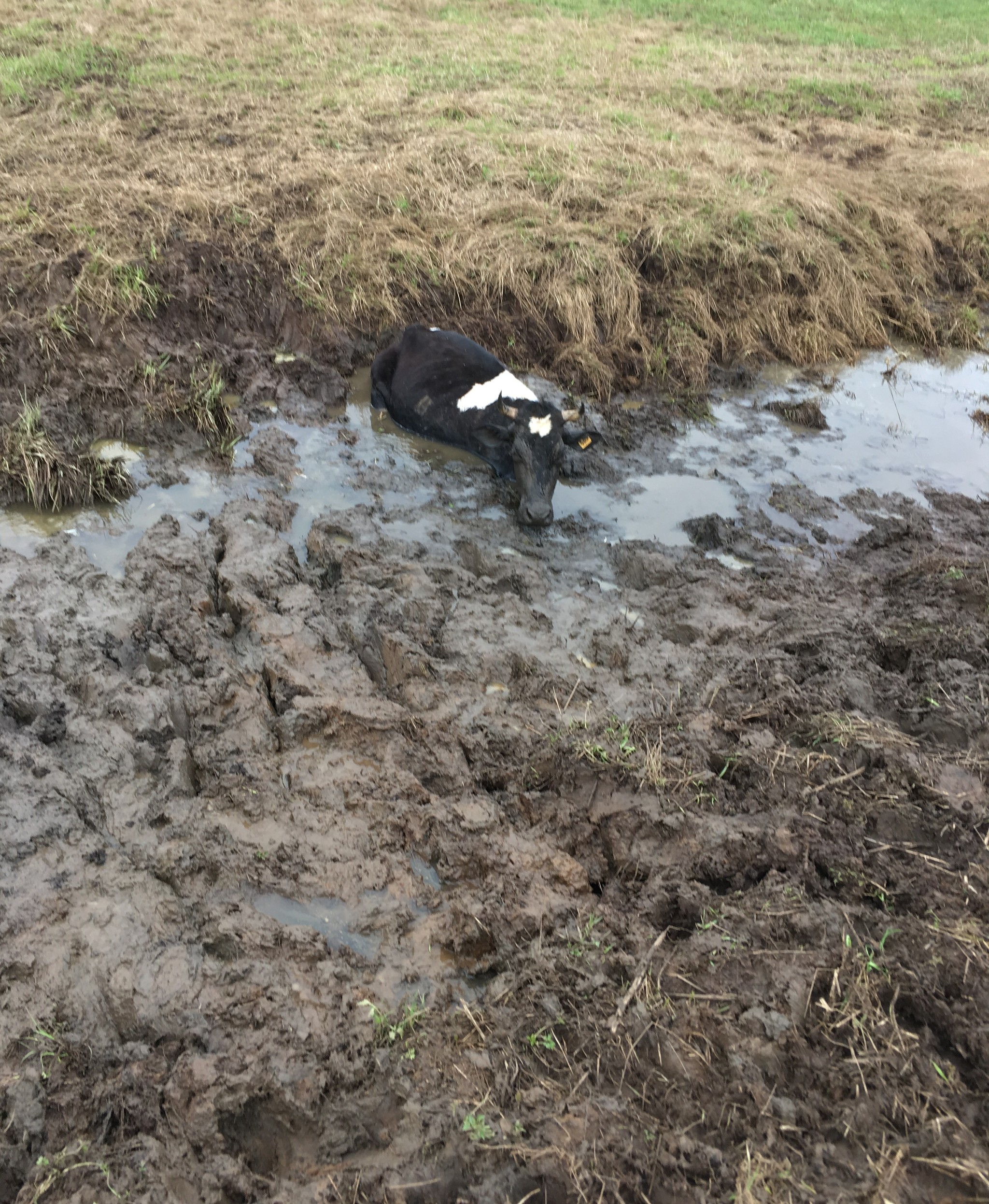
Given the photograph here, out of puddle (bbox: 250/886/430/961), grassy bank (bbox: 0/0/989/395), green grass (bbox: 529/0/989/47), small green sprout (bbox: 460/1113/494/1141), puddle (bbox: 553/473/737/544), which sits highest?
green grass (bbox: 529/0/989/47)

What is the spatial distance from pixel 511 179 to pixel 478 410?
14.4ft

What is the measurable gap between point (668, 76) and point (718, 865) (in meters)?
14.9

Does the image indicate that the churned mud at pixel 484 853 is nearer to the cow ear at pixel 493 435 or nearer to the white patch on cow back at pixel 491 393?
the cow ear at pixel 493 435

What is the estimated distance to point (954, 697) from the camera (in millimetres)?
4055

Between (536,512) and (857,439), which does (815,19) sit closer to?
(857,439)

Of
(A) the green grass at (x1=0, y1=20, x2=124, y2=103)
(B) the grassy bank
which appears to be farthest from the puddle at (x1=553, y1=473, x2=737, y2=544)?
(A) the green grass at (x1=0, y1=20, x2=124, y2=103)

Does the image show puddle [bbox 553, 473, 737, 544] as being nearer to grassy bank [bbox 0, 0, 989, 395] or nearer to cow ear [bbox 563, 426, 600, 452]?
cow ear [bbox 563, 426, 600, 452]

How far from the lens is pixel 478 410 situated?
7.05 metres

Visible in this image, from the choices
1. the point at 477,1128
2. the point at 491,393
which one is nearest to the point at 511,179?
the point at 491,393

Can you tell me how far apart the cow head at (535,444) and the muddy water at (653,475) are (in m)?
0.23

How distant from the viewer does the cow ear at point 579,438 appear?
6633 millimetres

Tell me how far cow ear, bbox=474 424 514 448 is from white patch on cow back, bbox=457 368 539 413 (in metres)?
0.35

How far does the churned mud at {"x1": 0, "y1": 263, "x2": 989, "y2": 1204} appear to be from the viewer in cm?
238

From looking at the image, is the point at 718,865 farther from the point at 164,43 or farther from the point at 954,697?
the point at 164,43
